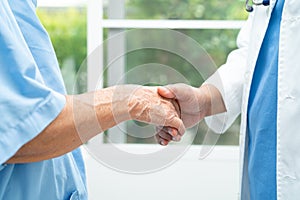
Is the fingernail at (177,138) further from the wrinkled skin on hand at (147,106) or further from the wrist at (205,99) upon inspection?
the wrist at (205,99)

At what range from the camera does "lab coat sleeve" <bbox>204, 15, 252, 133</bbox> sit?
1392 mm

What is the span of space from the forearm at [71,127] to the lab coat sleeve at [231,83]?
18.5 inches

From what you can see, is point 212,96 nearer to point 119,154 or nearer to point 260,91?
point 260,91

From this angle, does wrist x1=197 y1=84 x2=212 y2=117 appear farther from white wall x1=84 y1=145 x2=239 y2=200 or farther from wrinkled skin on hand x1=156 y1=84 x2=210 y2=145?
white wall x1=84 y1=145 x2=239 y2=200

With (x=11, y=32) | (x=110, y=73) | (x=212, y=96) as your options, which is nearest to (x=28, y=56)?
(x=11, y=32)

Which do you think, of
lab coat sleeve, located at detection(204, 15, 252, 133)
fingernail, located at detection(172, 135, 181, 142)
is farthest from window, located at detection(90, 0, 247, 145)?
fingernail, located at detection(172, 135, 181, 142)

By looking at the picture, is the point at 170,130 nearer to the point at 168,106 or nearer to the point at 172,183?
the point at 168,106

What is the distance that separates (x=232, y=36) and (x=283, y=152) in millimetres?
1172

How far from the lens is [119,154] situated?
1.20 metres

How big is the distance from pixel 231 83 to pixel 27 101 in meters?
0.70

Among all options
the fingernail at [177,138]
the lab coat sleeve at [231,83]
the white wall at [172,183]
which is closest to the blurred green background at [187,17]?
the white wall at [172,183]

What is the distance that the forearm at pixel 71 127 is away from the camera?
0.90 metres

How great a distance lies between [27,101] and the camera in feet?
2.84

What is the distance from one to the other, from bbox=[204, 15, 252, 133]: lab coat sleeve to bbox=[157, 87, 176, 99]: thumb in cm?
14
